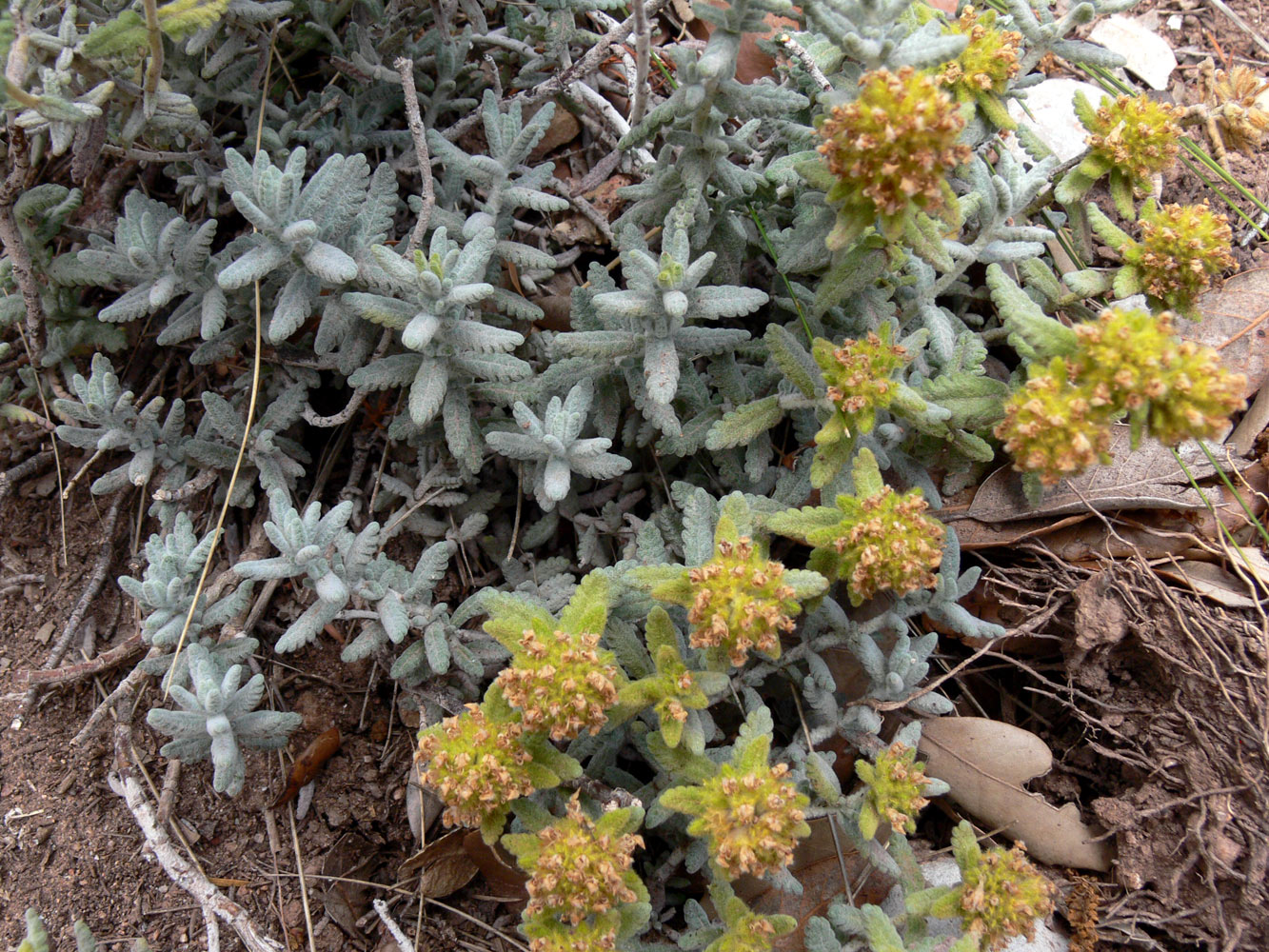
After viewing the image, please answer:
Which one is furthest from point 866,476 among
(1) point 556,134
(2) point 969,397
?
(1) point 556,134

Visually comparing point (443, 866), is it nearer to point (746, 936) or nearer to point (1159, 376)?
point (746, 936)

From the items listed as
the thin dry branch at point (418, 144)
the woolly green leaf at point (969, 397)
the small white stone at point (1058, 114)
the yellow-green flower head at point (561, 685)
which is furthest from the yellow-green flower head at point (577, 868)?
the small white stone at point (1058, 114)

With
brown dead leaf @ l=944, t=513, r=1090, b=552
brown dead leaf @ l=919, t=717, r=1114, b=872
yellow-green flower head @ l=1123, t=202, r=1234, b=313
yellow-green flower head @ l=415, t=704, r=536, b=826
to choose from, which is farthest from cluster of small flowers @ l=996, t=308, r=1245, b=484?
yellow-green flower head @ l=415, t=704, r=536, b=826

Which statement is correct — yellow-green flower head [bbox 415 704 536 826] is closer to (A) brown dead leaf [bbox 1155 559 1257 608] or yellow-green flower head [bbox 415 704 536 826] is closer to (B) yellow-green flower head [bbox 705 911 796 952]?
(B) yellow-green flower head [bbox 705 911 796 952]

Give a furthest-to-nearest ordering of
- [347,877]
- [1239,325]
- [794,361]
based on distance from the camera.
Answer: [1239,325], [347,877], [794,361]

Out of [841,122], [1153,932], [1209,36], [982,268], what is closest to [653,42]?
[982,268]

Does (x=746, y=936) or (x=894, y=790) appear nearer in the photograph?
(x=746, y=936)

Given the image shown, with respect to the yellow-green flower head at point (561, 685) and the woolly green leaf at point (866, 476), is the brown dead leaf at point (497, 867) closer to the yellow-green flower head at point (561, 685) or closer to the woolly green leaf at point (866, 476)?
the yellow-green flower head at point (561, 685)
